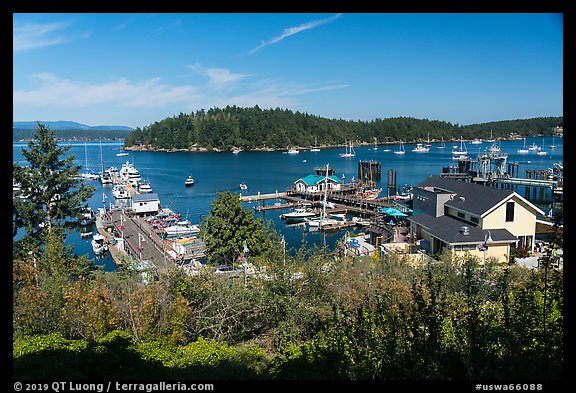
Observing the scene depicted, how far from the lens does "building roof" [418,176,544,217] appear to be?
11789 mm

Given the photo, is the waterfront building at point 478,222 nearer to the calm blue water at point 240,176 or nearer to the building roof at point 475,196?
the building roof at point 475,196

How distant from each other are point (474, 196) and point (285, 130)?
6103cm

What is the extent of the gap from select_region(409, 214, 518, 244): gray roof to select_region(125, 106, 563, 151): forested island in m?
56.6

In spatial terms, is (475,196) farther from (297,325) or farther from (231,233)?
(297,325)

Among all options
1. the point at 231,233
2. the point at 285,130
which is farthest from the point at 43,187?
the point at 285,130

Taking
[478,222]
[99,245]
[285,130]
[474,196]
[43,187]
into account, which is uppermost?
[285,130]

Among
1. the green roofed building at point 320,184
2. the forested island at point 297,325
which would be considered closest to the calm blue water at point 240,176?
the green roofed building at point 320,184

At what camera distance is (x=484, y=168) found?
25.2m

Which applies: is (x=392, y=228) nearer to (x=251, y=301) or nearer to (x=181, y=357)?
(x=251, y=301)

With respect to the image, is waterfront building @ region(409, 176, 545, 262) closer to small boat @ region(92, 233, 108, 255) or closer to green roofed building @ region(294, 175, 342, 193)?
small boat @ region(92, 233, 108, 255)

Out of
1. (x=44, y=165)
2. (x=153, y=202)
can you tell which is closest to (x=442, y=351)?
(x=44, y=165)

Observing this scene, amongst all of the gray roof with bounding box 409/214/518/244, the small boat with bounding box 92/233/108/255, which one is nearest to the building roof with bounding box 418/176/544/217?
the gray roof with bounding box 409/214/518/244

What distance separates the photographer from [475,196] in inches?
500
